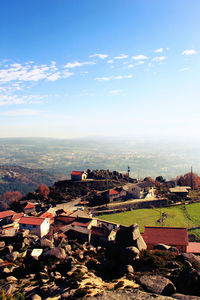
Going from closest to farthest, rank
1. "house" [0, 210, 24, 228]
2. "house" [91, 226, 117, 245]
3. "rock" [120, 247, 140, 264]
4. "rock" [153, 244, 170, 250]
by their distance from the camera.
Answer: "rock" [120, 247, 140, 264] < "rock" [153, 244, 170, 250] < "house" [91, 226, 117, 245] < "house" [0, 210, 24, 228]

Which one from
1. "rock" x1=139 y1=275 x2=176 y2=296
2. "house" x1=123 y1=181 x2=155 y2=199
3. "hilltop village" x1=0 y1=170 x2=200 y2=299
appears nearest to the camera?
"rock" x1=139 y1=275 x2=176 y2=296

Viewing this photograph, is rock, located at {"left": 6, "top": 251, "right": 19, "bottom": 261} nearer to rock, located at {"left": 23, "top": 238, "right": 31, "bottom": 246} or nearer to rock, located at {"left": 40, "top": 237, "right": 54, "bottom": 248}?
rock, located at {"left": 40, "top": 237, "right": 54, "bottom": 248}

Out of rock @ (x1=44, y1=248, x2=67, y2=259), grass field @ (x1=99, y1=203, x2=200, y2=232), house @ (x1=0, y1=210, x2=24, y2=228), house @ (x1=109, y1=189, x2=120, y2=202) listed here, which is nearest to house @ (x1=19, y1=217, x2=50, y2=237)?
house @ (x1=0, y1=210, x2=24, y2=228)

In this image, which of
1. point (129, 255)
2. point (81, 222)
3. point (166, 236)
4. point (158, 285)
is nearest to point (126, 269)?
point (129, 255)

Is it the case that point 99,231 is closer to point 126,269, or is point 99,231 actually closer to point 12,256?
point 126,269

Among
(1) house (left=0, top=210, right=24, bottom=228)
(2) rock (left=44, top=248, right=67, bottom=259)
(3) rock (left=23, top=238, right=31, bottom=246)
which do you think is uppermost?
(2) rock (left=44, top=248, right=67, bottom=259)

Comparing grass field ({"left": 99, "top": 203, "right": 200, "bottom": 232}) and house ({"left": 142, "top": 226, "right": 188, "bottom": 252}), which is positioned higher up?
house ({"left": 142, "top": 226, "right": 188, "bottom": 252})

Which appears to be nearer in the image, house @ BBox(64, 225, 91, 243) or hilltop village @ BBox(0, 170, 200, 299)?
hilltop village @ BBox(0, 170, 200, 299)

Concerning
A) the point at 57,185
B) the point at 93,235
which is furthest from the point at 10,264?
the point at 57,185
